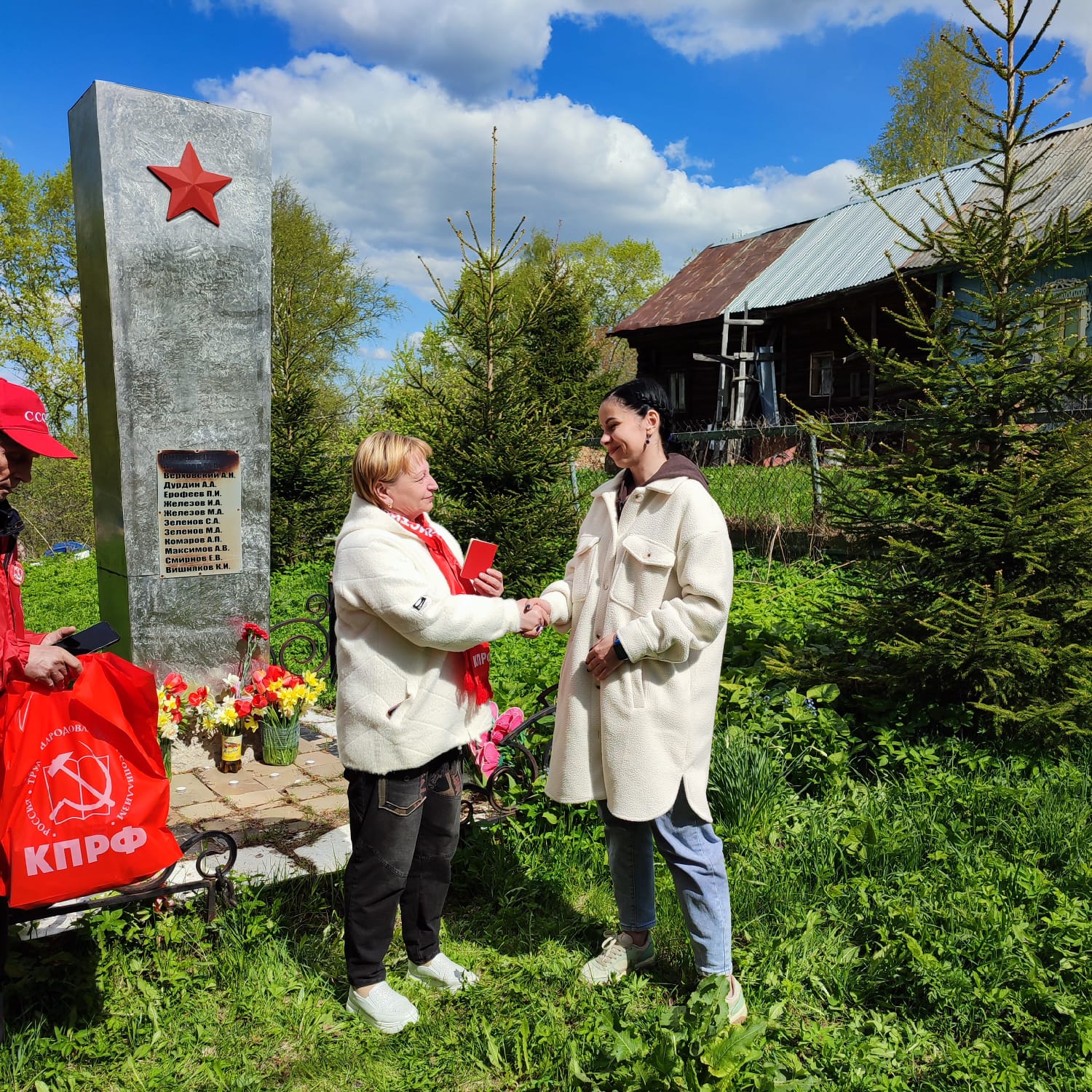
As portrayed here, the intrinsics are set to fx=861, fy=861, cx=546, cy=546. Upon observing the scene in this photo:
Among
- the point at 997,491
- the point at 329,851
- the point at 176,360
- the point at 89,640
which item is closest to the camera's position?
the point at 89,640

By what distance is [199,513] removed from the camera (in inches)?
189

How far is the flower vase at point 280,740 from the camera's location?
4.46m

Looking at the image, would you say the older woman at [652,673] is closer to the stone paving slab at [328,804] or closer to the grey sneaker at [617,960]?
the grey sneaker at [617,960]

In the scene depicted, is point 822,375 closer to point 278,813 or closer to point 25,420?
point 278,813

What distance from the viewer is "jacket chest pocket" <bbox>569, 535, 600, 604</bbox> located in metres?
2.58

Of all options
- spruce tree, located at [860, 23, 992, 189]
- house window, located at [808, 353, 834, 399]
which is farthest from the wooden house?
spruce tree, located at [860, 23, 992, 189]

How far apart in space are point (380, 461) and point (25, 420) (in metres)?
0.85

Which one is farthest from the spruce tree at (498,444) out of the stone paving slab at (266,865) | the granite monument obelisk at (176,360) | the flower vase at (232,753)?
the stone paving slab at (266,865)

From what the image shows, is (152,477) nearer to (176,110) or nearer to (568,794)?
(176,110)

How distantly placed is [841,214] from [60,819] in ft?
70.1

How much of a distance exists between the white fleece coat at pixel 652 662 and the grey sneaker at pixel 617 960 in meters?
0.55

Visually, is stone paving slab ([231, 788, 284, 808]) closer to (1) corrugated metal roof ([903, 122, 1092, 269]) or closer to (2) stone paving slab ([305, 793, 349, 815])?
(2) stone paving slab ([305, 793, 349, 815])

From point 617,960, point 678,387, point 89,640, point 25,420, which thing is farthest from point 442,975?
point 678,387

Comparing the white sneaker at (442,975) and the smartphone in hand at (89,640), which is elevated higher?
the smartphone in hand at (89,640)
